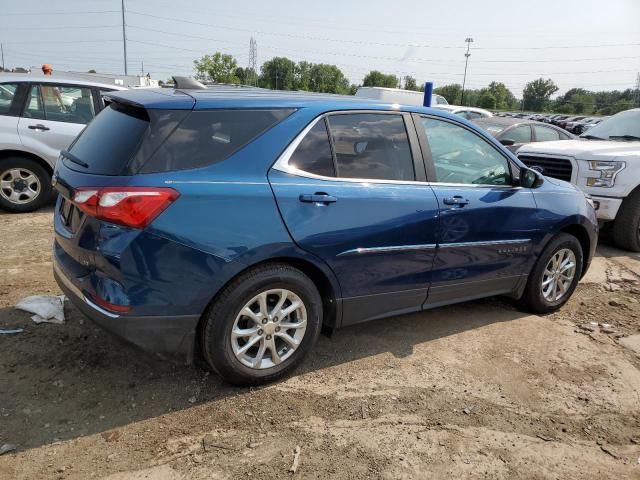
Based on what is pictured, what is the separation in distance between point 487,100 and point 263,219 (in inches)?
4009

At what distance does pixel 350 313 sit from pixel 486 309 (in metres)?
1.86

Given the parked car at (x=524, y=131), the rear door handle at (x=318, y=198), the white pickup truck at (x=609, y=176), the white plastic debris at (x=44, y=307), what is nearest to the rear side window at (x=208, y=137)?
the rear door handle at (x=318, y=198)

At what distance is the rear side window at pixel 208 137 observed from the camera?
9.13 feet

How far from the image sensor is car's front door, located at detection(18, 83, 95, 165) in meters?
6.92

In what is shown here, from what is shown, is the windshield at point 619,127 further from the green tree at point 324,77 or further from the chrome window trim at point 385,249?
the green tree at point 324,77

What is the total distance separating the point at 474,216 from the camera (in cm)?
387

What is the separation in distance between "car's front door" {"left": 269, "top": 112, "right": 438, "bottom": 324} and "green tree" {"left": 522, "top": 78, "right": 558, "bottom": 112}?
333ft

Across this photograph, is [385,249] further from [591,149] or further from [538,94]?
[538,94]

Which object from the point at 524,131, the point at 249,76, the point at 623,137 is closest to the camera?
the point at 623,137

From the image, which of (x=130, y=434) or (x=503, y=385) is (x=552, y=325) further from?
(x=130, y=434)

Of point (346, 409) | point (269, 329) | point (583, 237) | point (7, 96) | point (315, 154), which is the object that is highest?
point (7, 96)

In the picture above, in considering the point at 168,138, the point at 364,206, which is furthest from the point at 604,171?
the point at 168,138

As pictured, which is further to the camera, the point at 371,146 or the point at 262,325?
the point at 371,146

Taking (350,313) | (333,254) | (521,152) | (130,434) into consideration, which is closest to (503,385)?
(350,313)
